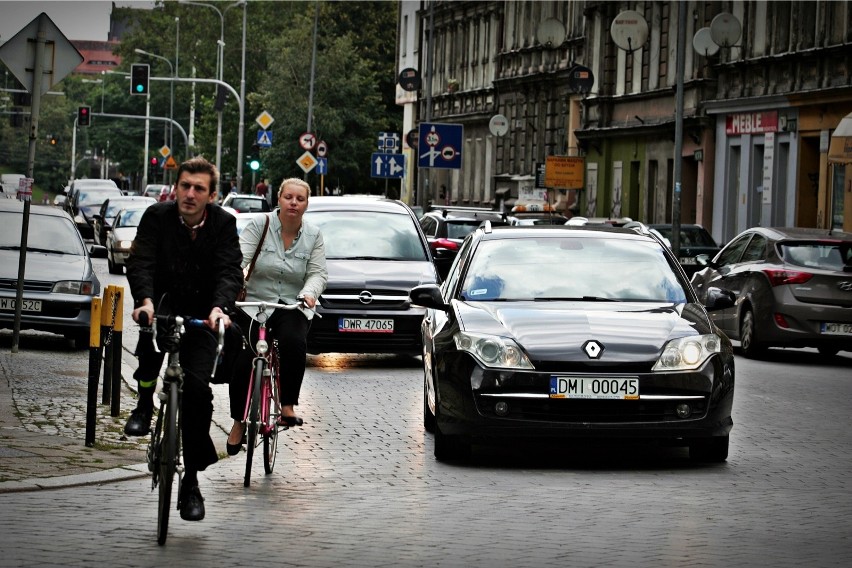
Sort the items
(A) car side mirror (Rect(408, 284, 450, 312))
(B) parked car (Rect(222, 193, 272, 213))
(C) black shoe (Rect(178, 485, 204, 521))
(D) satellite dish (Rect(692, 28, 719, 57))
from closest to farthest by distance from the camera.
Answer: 1. (C) black shoe (Rect(178, 485, 204, 521))
2. (A) car side mirror (Rect(408, 284, 450, 312))
3. (D) satellite dish (Rect(692, 28, 719, 57))
4. (B) parked car (Rect(222, 193, 272, 213))

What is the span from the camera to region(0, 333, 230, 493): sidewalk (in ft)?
33.9

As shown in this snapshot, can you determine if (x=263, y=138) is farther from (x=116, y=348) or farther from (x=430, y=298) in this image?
(x=430, y=298)

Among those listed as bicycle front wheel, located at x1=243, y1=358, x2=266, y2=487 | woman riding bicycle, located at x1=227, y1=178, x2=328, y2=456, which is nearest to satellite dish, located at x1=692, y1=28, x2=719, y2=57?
woman riding bicycle, located at x1=227, y1=178, x2=328, y2=456

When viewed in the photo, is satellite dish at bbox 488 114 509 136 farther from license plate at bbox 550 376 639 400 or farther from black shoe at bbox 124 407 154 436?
black shoe at bbox 124 407 154 436

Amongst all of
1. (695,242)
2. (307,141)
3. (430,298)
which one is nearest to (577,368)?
(430,298)

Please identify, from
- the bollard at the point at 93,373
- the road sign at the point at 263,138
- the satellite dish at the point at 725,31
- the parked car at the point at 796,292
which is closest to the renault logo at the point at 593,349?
the bollard at the point at 93,373

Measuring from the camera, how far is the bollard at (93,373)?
11.5 meters

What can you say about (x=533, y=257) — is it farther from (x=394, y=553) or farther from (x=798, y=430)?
(x=394, y=553)

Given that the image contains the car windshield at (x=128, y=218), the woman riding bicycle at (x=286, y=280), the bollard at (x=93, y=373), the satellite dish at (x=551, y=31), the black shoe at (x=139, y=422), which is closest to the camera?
the black shoe at (x=139, y=422)

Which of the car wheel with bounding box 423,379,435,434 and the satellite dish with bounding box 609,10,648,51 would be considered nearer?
the car wheel with bounding box 423,379,435,434

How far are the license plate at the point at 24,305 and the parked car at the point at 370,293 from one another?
10.0ft

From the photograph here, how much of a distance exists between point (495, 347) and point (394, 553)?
10.3ft

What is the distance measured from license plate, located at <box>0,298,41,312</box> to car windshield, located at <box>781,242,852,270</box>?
8432 mm

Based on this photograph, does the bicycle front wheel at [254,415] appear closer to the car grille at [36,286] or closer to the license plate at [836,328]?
the car grille at [36,286]
